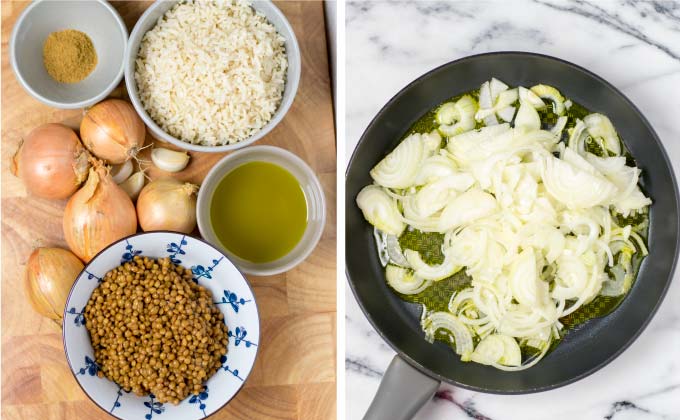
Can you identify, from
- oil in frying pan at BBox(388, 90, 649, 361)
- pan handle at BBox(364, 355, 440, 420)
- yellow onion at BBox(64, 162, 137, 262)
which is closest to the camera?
pan handle at BBox(364, 355, 440, 420)

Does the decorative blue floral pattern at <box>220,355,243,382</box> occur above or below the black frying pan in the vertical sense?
below

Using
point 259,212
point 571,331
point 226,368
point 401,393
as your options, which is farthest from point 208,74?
point 571,331

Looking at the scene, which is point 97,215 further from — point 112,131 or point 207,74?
point 207,74

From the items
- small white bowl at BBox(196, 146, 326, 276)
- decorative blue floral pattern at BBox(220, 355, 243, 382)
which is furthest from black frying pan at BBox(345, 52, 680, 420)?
decorative blue floral pattern at BBox(220, 355, 243, 382)

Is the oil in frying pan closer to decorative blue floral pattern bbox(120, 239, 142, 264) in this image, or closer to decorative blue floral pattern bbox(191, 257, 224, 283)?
decorative blue floral pattern bbox(191, 257, 224, 283)

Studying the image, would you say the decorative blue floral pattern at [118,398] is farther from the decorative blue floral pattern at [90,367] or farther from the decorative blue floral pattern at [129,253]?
the decorative blue floral pattern at [129,253]

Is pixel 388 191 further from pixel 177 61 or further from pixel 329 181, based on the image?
pixel 177 61

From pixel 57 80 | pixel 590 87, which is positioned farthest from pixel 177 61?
pixel 590 87
